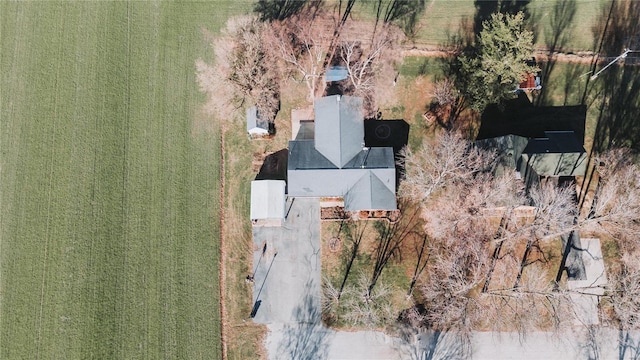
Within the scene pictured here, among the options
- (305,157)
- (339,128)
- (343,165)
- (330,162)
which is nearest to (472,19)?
(339,128)

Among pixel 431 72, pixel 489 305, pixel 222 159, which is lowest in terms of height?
pixel 489 305

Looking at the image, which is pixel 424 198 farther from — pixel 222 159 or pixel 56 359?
pixel 56 359

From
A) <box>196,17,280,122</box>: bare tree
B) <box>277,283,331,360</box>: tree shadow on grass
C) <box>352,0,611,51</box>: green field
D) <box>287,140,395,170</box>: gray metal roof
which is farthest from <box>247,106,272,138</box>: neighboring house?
<box>277,283,331,360</box>: tree shadow on grass

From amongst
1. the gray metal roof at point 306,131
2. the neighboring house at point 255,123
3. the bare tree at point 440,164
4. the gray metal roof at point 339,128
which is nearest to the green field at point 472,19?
the bare tree at point 440,164

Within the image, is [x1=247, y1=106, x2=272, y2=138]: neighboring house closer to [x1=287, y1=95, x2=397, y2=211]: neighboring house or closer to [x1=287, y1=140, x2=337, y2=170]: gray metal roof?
[x1=287, y1=140, x2=337, y2=170]: gray metal roof

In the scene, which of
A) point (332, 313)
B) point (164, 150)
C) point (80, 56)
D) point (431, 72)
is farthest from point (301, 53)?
point (332, 313)

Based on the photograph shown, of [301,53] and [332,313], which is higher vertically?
[301,53]
